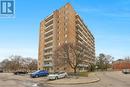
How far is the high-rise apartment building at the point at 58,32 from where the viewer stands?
342 ft

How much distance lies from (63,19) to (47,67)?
24.6 metres

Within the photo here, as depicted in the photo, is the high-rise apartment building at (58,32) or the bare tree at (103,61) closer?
the high-rise apartment building at (58,32)

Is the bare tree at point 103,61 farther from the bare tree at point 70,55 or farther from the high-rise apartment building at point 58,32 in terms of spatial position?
the bare tree at point 70,55

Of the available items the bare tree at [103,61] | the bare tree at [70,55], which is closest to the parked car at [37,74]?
the bare tree at [70,55]

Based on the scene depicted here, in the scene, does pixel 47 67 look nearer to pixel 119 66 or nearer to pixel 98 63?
pixel 98 63

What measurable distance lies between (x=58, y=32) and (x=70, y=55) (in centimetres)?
3816

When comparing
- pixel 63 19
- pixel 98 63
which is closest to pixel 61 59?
pixel 63 19

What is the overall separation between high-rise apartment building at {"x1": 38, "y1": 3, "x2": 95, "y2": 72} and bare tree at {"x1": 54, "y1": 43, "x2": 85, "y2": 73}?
25788 millimetres

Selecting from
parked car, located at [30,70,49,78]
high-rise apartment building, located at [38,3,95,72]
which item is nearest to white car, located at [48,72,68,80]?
parked car, located at [30,70,49,78]

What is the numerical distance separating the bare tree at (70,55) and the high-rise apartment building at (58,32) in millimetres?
25788

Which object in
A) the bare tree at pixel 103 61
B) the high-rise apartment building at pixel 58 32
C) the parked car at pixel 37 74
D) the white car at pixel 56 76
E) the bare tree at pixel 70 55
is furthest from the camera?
the bare tree at pixel 103 61

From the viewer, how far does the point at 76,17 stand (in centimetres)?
10844

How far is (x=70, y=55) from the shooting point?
71.8 m

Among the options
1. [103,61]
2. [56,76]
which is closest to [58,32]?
[103,61]
